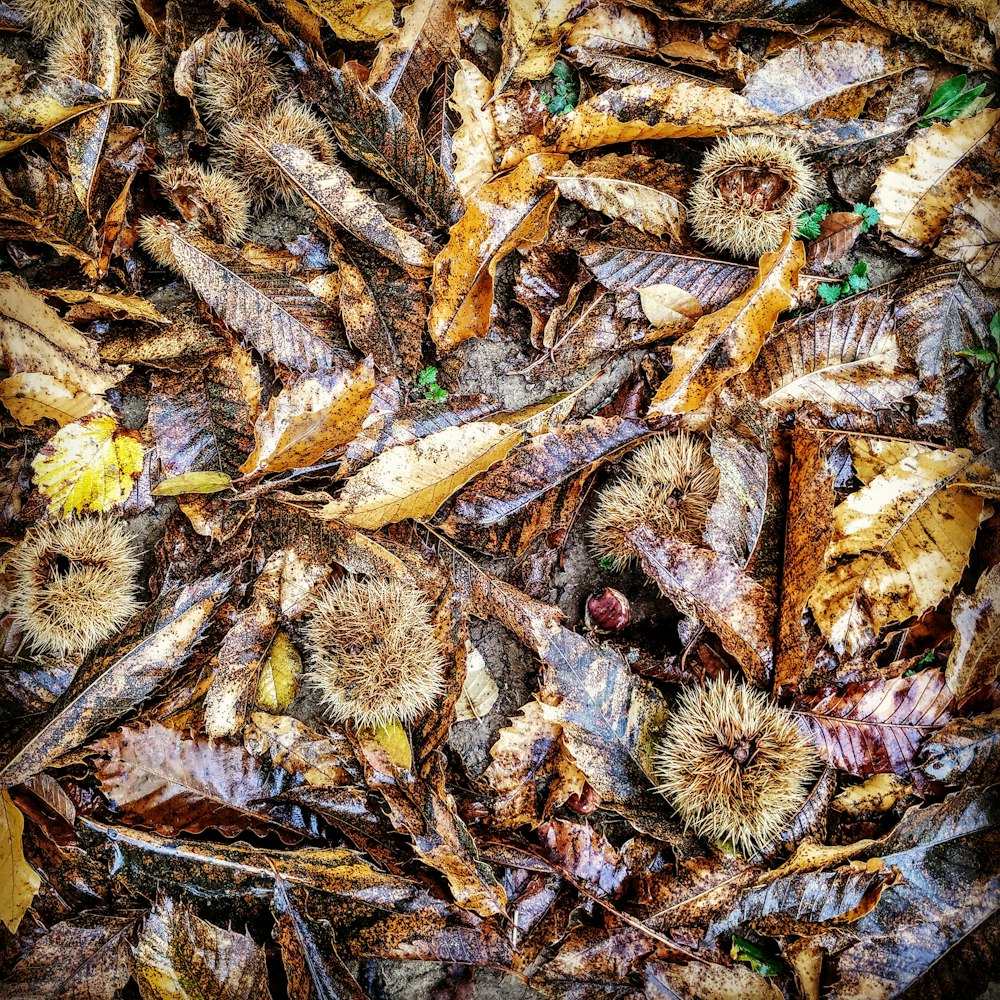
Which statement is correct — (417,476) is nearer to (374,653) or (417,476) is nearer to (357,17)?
(374,653)

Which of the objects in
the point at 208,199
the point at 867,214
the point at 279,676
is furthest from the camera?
the point at 867,214

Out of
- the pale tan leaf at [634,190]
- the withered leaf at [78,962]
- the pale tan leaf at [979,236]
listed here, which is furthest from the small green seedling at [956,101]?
the withered leaf at [78,962]

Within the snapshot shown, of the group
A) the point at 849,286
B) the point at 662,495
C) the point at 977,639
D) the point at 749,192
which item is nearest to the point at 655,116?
the point at 749,192

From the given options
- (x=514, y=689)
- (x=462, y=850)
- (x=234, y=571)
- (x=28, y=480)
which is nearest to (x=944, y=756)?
(x=514, y=689)

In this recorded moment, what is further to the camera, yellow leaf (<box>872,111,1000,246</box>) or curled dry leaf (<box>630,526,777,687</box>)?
yellow leaf (<box>872,111,1000,246</box>)

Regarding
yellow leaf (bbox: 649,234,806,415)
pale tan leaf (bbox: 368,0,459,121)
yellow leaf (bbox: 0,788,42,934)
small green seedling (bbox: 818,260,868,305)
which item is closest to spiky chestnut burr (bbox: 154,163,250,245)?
pale tan leaf (bbox: 368,0,459,121)

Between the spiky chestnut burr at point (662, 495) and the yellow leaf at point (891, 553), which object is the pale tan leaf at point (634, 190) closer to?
the spiky chestnut burr at point (662, 495)

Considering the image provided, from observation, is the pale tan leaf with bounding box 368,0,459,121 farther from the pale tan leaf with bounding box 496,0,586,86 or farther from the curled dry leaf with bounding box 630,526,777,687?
the curled dry leaf with bounding box 630,526,777,687
